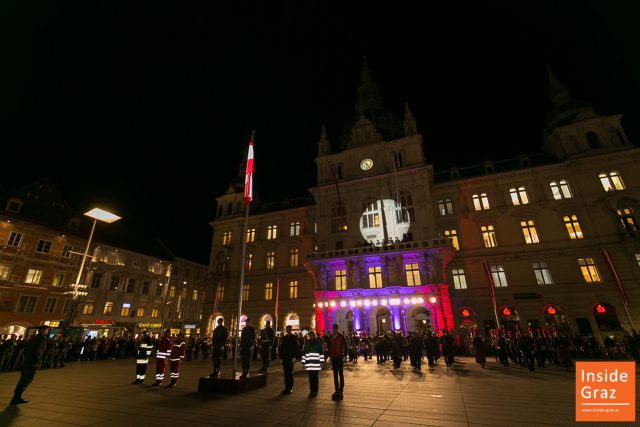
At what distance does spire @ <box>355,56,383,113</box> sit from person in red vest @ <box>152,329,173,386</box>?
39.3 metres

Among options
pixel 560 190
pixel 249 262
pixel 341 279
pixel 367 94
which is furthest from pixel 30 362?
pixel 367 94

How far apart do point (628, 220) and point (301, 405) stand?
33.6 meters

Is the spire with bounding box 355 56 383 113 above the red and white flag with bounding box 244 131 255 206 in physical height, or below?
above

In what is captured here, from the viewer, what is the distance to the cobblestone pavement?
213 inches

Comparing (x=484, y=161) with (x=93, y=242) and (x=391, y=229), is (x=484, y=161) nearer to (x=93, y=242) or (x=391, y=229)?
(x=391, y=229)

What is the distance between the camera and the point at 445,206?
32312 mm

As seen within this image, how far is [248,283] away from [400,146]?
84.3 ft

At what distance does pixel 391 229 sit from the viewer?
30.7 meters

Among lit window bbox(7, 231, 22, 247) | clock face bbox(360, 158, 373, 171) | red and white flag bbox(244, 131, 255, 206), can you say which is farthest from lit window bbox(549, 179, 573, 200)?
lit window bbox(7, 231, 22, 247)

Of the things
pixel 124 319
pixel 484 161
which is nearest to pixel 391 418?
pixel 484 161

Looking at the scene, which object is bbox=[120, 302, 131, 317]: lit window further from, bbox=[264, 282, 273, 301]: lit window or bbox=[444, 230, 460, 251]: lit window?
bbox=[444, 230, 460, 251]: lit window

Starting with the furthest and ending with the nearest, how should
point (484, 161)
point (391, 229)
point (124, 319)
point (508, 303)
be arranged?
point (124, 319), point (484, 161), point (391, 229), point (508, 303)

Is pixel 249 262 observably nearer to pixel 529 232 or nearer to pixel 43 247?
pixel 43 247

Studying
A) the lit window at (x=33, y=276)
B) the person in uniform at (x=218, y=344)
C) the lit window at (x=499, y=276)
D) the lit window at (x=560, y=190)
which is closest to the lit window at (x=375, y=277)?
the lit window at (x=499, y=276)
